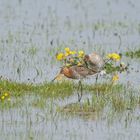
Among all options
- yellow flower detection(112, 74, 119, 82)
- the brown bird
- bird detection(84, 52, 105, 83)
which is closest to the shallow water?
yellow flower detection(112, 74, 119, 82)

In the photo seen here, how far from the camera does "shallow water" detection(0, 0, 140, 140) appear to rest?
32.0 ft

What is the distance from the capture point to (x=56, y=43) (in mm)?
16312

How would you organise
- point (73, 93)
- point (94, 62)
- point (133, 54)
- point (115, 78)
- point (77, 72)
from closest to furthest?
point (77, 72) < point (73, 93) < point (94, 62) < point (115, 78) < point (133, 54)

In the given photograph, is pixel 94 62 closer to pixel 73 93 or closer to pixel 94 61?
pixel 94 61

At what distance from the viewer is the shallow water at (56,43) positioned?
32.0ft

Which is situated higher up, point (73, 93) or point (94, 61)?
point (94, 61)

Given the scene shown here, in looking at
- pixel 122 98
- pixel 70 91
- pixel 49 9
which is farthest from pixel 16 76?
pixel 49 9

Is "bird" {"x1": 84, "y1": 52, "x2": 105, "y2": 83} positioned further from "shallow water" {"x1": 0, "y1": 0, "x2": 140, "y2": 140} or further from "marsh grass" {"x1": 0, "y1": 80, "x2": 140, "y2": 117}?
"shallow water" {"x1": 0, "y1": 0, "x2": 140, "y2": 140}

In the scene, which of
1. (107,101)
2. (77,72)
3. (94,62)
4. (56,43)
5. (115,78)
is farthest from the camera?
(56,43)

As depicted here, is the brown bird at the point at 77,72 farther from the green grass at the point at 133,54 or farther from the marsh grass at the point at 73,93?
the green grass at the point at 133,54

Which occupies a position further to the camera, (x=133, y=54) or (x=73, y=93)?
(x=133, y=54)

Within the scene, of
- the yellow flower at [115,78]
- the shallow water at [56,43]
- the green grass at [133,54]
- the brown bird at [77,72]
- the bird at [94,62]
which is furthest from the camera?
the green grass at [133,54]

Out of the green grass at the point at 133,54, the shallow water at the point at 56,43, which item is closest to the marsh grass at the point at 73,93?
the shallow water at the point at 56,43

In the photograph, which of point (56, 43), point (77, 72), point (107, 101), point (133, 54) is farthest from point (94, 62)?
point (56, 43)
